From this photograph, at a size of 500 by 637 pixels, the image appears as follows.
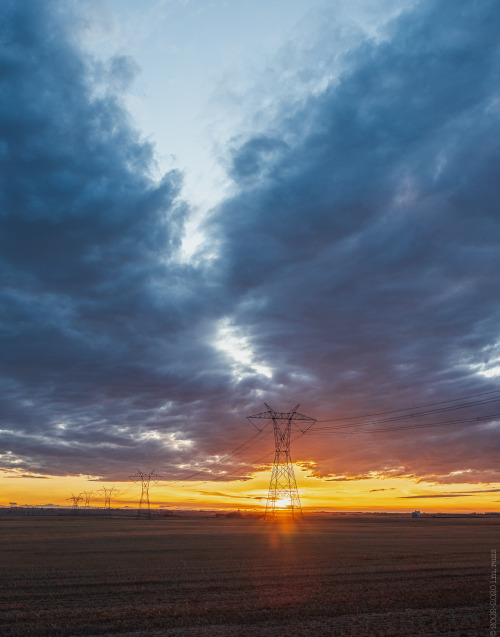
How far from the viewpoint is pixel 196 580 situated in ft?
120

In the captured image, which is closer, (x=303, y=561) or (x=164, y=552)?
(x=303, y=561)

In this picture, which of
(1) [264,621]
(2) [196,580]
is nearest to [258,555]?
(2) [196,580]

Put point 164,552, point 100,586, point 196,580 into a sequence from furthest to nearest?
point 164,552
point 196,580
point 100,586

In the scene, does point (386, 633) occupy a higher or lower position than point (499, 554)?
higher

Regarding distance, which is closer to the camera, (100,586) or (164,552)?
(100,586)

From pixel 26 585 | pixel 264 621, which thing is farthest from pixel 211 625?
pixel 26 585

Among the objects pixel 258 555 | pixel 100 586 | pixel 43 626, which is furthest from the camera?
pixel 258 555

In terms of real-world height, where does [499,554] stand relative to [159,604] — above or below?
below

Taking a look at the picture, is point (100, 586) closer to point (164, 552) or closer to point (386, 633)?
point (386, 633)

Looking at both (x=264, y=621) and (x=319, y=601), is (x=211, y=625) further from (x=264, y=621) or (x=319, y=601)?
(x=319, y=601)

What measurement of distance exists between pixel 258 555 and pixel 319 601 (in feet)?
93.5

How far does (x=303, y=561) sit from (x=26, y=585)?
83.0 feet

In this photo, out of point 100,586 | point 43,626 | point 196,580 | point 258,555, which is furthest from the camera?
point 258,555

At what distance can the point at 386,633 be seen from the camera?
2120cm
